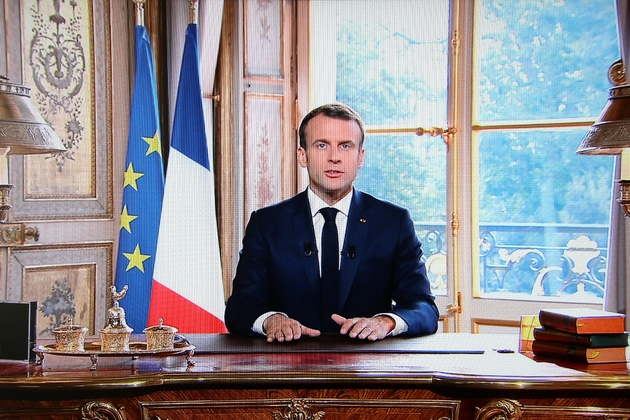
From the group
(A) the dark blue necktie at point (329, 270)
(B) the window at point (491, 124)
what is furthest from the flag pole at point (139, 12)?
(A) the dark blue necktie at point (329, 270)

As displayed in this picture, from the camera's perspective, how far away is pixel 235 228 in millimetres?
4621

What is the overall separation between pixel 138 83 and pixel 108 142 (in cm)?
42

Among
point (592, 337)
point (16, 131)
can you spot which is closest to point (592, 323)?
point (592, 337)

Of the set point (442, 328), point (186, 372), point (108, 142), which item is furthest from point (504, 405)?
point (108, 142)

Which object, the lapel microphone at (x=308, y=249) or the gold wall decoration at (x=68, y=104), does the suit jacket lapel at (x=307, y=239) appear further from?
the gold wall decoration at (x=68, y=104)

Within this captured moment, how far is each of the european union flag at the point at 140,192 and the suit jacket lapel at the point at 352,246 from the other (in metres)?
1.62

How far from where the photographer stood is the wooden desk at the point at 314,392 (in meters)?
2.06

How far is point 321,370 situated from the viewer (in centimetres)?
211

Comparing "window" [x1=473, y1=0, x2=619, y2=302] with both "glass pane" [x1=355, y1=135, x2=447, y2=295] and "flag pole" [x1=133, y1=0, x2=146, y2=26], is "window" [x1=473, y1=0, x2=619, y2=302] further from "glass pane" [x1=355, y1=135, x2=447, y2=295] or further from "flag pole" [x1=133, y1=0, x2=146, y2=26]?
"flag pole" [x1=133, y1=0, x2=146, y2=26]

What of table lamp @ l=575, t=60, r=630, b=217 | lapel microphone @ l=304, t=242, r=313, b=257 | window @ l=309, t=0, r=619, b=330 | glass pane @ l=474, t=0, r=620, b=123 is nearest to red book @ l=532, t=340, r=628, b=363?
table lamp @ l=575, t=60, r=630, b=217

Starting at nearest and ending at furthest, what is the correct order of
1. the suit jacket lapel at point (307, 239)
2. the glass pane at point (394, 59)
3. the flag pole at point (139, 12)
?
the suit jacket lapel at point (307, 239) → the flag pole at point (139, 12) → the glass pane at point (394, 59)

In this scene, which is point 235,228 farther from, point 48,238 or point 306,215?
point 306,215

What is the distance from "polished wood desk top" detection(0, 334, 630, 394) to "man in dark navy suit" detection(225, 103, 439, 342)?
0.35 metres

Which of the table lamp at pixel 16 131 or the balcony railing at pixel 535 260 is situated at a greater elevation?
the table lamp at pixel 16 131
